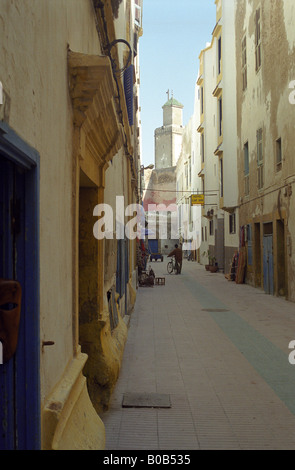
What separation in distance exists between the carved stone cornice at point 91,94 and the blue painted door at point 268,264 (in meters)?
12.3

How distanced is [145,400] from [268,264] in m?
11.6

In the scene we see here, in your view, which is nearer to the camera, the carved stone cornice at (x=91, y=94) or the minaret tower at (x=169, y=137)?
the carved stone cornice at (x=91, y=94)

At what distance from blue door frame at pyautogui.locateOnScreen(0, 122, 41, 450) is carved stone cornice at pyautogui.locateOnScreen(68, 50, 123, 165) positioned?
1.19 metres

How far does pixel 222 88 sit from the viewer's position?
24.7m

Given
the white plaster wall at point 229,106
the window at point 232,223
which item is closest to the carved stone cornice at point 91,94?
the white plaster wall at point 229,106

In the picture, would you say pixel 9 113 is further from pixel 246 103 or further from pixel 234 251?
pixel 234 251

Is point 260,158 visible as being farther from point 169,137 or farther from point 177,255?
point 169,137

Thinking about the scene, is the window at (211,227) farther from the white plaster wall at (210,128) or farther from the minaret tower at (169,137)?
the minaret tower at (169,137)

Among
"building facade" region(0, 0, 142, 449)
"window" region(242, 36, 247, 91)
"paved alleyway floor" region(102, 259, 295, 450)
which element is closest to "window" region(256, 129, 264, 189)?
"window" region(242, 36, 247, 91)

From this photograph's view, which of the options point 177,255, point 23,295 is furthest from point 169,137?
point 23,295

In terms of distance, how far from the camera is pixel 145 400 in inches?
213

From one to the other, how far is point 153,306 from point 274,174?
5.89 m

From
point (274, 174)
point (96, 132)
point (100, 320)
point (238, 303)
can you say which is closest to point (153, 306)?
point (238, 303)

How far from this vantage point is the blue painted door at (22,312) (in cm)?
230
